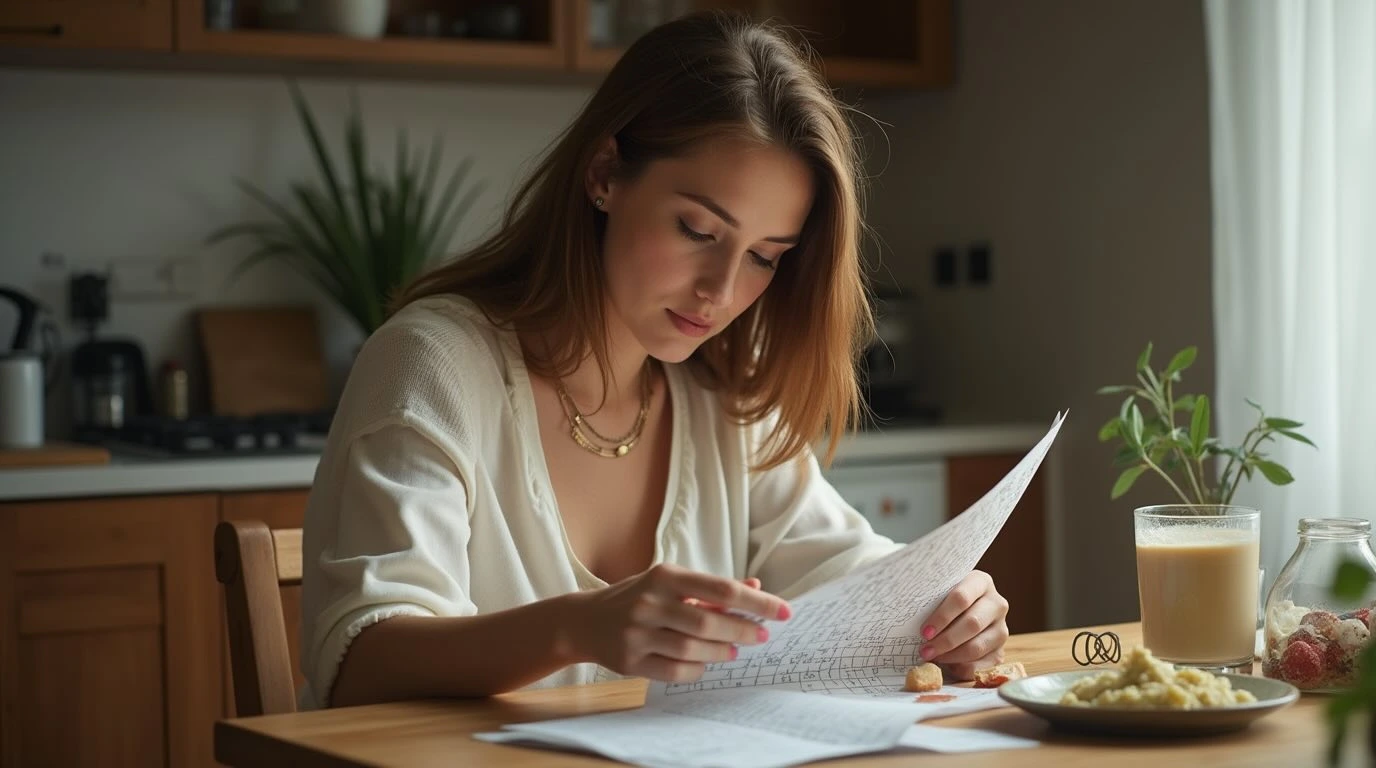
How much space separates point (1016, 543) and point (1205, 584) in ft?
6.38

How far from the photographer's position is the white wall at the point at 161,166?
2873 millimetres

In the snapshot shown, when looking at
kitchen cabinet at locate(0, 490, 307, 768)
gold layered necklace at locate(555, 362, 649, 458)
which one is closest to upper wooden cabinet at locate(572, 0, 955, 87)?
kitchen cabinet at locate(0, 490, 307, 768)

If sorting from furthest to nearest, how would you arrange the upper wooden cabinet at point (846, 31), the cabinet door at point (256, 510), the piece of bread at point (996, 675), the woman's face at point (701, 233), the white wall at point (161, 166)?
the upper wooden cabinet at point (846, 31) → the white wall at point (161, 166) → the cabinet door at point (256, 510) → the woman's face at point (701, 233) → the piece of bread at point (996, 675)

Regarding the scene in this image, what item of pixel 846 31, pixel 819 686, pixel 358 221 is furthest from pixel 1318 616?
pixel 846 31

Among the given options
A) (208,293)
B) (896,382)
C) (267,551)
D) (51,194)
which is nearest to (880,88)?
(896,382)

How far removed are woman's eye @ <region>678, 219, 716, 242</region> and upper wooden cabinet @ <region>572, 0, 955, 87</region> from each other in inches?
60.4

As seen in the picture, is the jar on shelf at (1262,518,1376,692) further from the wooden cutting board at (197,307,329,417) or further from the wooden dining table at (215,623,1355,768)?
the wooden cutting board at (197,307,329,417)

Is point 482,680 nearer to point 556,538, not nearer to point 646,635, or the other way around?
point 646,635

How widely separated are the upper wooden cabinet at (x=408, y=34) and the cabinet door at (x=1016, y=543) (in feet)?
3.62

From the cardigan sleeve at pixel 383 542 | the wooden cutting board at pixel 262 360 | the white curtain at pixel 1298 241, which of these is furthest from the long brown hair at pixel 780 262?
the wooden cutting board at pixel 262 360

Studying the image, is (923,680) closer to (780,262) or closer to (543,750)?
(543,750)

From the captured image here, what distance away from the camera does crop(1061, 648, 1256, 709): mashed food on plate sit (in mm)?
939

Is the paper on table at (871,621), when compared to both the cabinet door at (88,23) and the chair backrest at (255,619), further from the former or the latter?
the cabinet door at (88,23)

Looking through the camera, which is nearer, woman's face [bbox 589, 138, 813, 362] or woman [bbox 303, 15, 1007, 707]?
woman [bbox 303, 15, 1007, 707]
